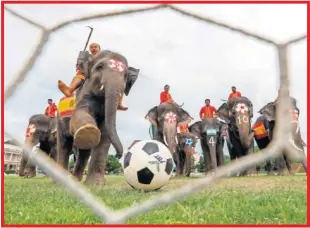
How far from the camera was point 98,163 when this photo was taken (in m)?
2.93

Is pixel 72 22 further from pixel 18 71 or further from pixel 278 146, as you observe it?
pixel 278 146

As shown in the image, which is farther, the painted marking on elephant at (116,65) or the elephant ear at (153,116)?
the elephant ear at (153,116)

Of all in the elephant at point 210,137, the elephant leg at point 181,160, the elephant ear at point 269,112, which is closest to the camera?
the elephant ear at point 269,112

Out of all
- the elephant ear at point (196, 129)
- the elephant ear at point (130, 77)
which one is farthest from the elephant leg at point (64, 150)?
the elephant ear at point (196, 129)

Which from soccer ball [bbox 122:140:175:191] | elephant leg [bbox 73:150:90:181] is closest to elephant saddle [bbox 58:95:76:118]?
elephant leg [bbox 73:150:90:181]

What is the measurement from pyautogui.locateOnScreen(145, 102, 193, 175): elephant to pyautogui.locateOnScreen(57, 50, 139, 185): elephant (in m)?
1.96

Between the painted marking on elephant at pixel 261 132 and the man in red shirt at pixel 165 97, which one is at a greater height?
the man in red shirt at pixel 165 97

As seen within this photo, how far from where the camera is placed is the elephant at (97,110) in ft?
8.52

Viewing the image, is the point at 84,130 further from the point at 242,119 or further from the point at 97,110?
the point at 242,119

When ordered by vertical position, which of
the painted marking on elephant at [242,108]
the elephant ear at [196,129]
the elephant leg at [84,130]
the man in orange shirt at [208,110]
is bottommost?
the elephant leg at [84,130]

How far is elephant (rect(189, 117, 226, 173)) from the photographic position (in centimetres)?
553

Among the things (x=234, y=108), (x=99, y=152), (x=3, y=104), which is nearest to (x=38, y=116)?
(x=234, y=108)

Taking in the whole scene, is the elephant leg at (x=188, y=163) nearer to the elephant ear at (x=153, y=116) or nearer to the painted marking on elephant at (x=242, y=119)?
the elephant ear at (x=153, y=116)

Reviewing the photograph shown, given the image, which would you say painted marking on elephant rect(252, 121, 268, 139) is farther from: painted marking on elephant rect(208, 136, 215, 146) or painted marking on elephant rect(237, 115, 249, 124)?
painted marking on elephant rect(208, 136, 215, 146)
